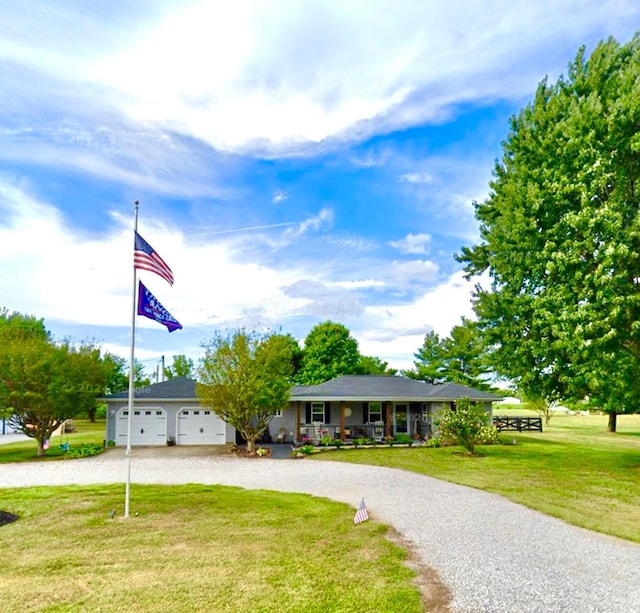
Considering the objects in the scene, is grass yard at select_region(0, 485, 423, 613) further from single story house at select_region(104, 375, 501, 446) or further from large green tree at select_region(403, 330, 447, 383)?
large green tree at select_region(403, 330, 447, 383)

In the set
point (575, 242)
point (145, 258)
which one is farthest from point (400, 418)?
point (145, 258)

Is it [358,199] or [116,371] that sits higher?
[358,199]

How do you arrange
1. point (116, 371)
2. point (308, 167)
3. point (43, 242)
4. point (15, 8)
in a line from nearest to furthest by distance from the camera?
point (15, 8), point (43, 242), point (308, 167), point (116, 371)

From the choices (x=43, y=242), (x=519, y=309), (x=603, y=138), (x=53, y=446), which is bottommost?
(x=53, y=446)

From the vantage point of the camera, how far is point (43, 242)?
18203mm

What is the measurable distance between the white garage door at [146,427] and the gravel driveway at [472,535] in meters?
7.40

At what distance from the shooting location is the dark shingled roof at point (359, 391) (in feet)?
84.1

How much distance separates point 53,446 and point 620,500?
2754cm

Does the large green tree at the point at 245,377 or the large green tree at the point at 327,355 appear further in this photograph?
the large green tree at the point at 327,355

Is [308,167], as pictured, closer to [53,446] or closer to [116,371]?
[53,446]

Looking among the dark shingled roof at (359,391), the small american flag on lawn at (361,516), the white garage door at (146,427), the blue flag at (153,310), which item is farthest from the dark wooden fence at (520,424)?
the blue flag at (153,310)

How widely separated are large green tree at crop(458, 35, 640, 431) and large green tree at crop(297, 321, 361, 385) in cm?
3261

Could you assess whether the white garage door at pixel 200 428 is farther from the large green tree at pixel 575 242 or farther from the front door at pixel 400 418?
the large green tree at pixel 575 242

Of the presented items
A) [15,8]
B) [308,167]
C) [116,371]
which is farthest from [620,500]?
[116,371]
